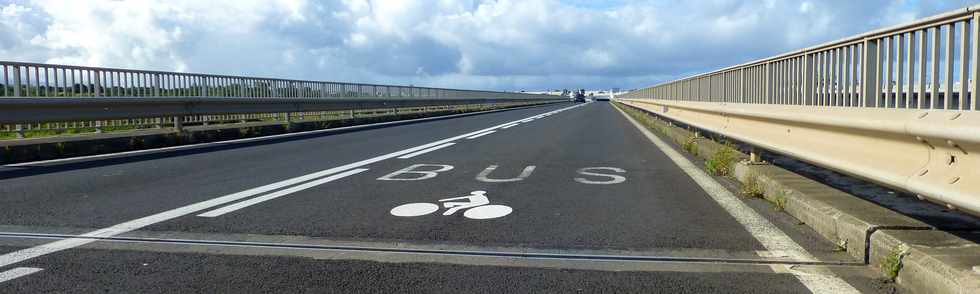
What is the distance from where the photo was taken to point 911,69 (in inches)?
207

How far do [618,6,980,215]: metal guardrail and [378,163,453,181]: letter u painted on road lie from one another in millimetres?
3654

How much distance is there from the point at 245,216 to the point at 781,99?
6.66 m

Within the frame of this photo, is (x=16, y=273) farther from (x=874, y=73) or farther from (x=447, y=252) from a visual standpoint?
(x=874, y=73)

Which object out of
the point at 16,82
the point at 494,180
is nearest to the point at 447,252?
the point at 494,180

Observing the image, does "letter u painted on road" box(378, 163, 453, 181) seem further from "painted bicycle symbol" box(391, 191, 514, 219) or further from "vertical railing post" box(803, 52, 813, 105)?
"vertical railing post" box(803, 52, 813, 105)

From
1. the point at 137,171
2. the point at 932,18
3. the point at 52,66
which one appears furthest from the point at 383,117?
the point at 932,18

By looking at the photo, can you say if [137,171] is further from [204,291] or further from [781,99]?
[781,99]

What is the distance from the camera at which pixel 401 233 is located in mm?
5098

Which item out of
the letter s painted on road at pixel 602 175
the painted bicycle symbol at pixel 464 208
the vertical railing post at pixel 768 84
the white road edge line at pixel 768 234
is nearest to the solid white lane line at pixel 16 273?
the painted bicycle symbol at pixel 464 208

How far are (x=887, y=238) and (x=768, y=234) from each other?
1091 mm

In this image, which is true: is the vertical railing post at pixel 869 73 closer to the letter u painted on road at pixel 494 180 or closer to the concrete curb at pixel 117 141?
the letter u painted on road at pixel 494 180

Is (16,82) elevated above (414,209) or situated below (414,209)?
above

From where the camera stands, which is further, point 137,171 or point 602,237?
point 137,171

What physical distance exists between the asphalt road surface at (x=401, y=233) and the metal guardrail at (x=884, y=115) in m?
0.60
